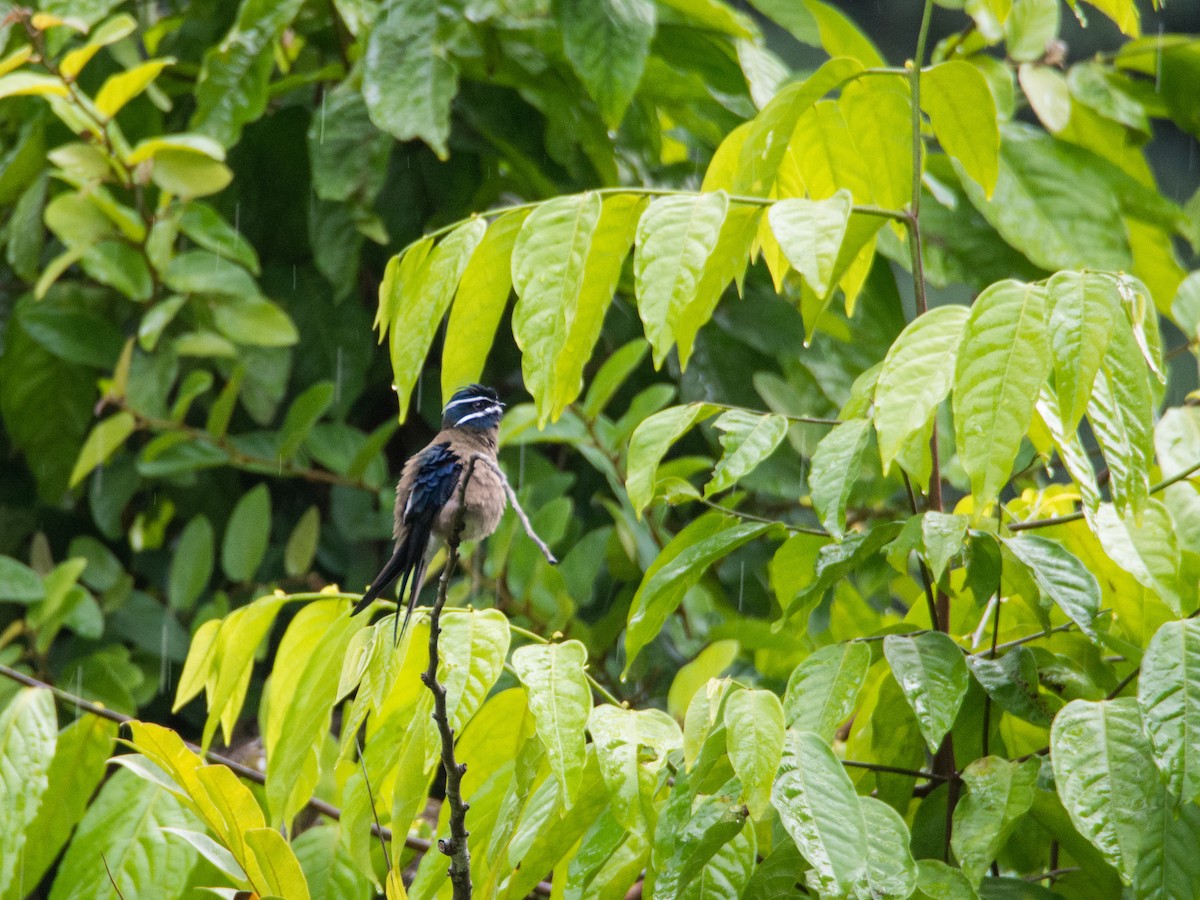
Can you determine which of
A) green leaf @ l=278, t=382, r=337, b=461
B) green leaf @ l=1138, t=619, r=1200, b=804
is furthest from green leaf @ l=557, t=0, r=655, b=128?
green leaf @ l=1138, t=619, r=1200, b=804

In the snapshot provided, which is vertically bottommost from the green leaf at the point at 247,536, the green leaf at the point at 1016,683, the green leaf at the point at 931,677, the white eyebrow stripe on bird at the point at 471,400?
the green leaf at the point at 247,536

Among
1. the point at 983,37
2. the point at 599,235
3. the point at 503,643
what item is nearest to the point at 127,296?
the point at 599,235

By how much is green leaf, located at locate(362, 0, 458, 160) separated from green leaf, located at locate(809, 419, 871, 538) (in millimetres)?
929

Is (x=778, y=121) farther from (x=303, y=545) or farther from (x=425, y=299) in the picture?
(x=303, y=545)

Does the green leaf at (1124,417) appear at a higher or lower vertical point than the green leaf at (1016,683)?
higher

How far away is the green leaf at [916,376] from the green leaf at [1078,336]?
0.07 metres

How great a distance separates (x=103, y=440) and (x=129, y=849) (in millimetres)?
824

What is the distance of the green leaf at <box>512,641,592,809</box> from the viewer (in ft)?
2.84

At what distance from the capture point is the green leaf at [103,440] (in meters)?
1.88

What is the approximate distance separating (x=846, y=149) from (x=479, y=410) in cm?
44

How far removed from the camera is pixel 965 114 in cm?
111

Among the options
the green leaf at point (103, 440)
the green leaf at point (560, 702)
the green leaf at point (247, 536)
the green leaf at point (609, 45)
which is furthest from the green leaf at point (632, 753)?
the green leaf at point (103, 440)

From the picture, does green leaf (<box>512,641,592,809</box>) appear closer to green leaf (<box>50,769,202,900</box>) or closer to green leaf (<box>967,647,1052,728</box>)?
green leaf (<box>967,647,1052,728</box>)

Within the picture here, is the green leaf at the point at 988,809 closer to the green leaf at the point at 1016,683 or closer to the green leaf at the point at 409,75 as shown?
the green leaf at the point at 1016,683
